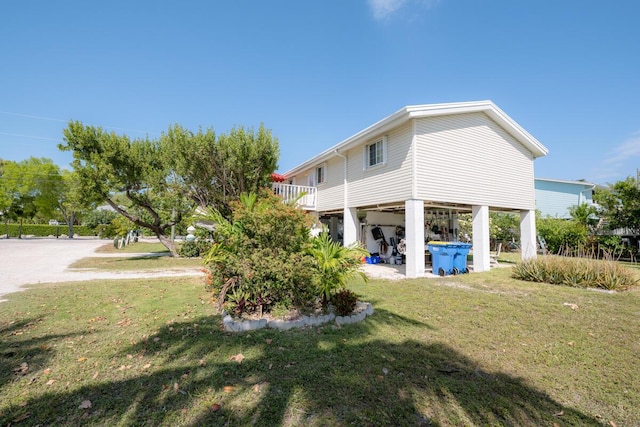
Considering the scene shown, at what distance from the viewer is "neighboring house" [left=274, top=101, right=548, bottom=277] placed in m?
10.5

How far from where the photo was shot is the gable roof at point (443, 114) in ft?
33.6

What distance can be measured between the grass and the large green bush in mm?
683

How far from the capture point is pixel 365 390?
2.81 m

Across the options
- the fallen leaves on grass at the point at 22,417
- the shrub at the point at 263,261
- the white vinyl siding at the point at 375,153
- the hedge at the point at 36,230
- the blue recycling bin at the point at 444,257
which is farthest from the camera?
the hedge at the point at 36,230

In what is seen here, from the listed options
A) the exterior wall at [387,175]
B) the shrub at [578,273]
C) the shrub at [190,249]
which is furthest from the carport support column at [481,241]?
the shrub at [190,249]

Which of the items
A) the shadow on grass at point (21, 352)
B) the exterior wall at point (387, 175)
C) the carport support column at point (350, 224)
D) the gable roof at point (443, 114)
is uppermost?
the gable roof at point (443, 114)

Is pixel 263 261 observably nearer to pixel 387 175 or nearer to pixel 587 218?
pixel 387 175

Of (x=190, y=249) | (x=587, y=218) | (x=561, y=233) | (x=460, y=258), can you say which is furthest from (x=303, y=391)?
(x=587, y=218)

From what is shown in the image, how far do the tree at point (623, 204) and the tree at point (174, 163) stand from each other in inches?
780

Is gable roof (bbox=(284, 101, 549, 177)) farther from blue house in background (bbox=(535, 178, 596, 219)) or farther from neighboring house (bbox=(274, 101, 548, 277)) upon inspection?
blue house in background (bbox=(535, 178, 596, 219))

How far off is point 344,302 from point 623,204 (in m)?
20.6

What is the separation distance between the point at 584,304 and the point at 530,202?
885 centimetres

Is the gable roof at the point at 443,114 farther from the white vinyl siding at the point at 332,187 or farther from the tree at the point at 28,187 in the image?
the tree at the point at 28,187

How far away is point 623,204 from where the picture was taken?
16.4m
